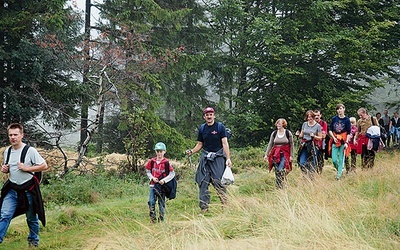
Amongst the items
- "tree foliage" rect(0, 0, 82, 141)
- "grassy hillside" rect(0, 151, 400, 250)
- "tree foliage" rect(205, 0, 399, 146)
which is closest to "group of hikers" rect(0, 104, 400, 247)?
"grassy hillside" rect(0, 151, 400, 250)

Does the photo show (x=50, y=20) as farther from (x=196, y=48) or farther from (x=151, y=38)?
(x=196, y=48)

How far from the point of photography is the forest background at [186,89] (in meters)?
6.15

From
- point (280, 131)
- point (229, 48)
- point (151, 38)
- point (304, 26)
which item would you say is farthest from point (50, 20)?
point (304, 26)

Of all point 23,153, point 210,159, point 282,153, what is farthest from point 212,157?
point 23,153

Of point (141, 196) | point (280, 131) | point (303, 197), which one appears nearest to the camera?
point (303, 197)

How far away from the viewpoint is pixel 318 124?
30.1 ft

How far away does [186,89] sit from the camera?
23469 mm

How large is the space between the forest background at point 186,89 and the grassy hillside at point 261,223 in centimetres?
3

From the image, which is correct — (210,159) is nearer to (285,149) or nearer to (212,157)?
(212,157)

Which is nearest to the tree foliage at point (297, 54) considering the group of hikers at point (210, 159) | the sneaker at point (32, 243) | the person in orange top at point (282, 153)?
the group of hikers at point (210, 159)

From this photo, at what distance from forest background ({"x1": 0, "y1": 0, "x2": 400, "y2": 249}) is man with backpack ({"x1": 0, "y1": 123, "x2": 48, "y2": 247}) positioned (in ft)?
2.41

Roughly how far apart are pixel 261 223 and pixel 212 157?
2.17m

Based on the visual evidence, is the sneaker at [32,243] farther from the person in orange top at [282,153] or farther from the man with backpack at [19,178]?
the person in orange top at [282,153]

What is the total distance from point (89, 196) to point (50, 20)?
23.1 ft
